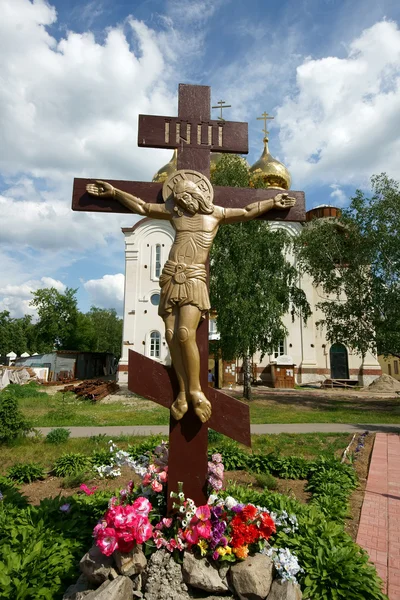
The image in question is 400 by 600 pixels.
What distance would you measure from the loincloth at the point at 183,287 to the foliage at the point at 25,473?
416 cm

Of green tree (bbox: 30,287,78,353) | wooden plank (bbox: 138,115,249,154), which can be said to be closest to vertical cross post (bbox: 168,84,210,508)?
wooden plank (bbox: 138,115,249,154)

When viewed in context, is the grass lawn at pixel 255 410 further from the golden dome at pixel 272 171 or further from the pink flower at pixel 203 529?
the golden dome at pixel 272 171

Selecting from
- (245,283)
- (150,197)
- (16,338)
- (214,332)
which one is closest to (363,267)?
(245,283)

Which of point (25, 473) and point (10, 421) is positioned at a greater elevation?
point (10, 421)

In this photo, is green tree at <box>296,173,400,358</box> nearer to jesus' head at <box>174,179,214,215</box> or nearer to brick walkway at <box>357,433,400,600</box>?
brick walkway at <box>357,433,400,600</box>

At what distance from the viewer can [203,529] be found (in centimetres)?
264

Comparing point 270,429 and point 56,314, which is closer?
point 270,429

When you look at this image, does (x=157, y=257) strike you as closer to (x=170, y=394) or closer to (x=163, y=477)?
(x=170, y=394)

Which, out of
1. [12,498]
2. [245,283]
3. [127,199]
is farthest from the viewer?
[245,283]

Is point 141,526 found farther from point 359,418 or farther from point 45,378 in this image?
point 45,378

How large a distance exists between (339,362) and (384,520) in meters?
21.6

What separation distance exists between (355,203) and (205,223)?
14.1 metres

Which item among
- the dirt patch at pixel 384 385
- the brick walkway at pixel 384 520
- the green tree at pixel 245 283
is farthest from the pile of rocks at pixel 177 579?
the dirt patch at pixel 384 385

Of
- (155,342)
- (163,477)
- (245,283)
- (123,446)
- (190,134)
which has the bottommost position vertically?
(123,446)
